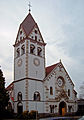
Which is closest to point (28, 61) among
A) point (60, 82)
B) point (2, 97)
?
point (2, 97)

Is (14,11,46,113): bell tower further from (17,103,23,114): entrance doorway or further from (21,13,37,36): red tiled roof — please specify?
(17,103,23,114): entrance doorway

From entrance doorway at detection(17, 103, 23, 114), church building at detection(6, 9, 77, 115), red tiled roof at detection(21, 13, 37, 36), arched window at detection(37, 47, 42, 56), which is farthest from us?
arched window at detection(37, 47, 42, 56)

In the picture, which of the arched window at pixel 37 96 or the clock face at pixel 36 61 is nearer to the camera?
the arched window at pixel 37 96

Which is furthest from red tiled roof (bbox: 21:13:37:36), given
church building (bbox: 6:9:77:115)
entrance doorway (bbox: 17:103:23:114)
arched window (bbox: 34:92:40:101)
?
entrance doorway (bbox: 17:103:23:114)

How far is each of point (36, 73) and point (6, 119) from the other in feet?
36.1

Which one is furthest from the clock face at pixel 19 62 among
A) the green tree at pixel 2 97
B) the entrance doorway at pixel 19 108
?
the entrance doorway at pixel 19 108

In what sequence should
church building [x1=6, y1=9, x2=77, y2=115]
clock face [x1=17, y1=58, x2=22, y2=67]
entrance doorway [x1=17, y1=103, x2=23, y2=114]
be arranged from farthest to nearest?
clock face [x1=17, y1=58, x2=22, y2=67]
church building [x1=6, y1=9, x2=77, y2=115]
entrance doorway [x1=17, y1=103, x2=23, y2=114]

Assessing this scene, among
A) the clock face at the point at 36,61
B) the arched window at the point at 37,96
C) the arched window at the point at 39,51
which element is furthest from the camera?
the arched window at the point at 39,51

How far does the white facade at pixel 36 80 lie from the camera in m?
37.1

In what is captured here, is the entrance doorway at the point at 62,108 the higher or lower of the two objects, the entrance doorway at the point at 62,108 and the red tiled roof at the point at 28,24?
the lower

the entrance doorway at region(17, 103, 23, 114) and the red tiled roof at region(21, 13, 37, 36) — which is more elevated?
the red tiled roof at region(21, 13, 37, 36)

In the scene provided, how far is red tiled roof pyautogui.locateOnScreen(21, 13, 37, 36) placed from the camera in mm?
41131

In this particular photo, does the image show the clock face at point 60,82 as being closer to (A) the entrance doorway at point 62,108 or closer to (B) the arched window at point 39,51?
(A) the entrance doorway at point 62,108

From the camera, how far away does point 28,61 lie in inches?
1503
